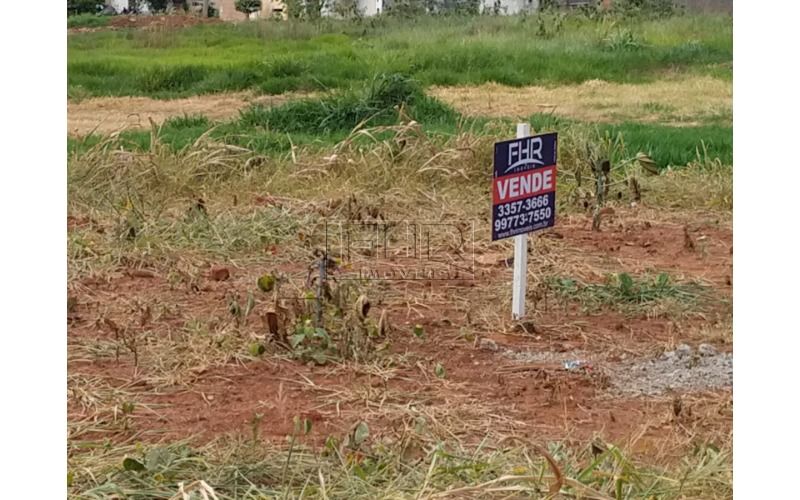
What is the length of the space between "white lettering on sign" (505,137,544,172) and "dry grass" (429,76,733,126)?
6454 mm

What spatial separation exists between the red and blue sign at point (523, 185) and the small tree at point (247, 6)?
552 inches

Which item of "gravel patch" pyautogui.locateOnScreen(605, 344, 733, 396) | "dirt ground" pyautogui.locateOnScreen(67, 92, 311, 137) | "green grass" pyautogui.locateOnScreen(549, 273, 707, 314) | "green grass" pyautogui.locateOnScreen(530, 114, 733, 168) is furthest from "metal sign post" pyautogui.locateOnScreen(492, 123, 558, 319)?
"dirt ground" pyautogui.locateOnScreen(67, 92, 311, 137)

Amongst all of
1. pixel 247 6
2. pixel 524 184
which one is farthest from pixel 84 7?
pixel 524 184

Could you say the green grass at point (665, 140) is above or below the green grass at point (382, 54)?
below

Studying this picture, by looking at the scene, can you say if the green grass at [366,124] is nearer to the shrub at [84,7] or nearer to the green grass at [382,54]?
the green grass at [382,54]

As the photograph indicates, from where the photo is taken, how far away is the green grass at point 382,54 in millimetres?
12828

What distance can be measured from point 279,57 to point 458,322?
977cm

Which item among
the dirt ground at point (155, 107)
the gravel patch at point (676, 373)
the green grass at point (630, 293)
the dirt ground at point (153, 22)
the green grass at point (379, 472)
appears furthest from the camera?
the dirt ground at point (153, 22)

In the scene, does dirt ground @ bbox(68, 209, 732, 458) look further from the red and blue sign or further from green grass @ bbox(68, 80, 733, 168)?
green grass @ bbox(68, 80, 733, 168)

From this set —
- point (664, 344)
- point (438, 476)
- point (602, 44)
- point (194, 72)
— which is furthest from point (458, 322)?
point (602, 44)

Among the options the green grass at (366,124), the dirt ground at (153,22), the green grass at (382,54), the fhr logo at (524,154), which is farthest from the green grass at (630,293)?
the dirt ground at (153,22)

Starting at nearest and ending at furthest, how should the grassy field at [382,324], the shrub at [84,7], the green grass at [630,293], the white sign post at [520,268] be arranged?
the grassy field at [382,324] < the white sign post at [520,268] < the green grass at [630,293] < the shrub at [84,7]

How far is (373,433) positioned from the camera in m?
3.08

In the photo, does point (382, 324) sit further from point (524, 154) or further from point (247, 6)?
point (247, 6)
